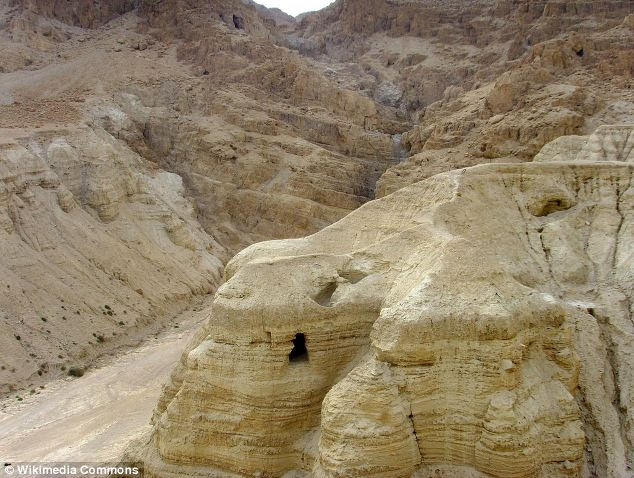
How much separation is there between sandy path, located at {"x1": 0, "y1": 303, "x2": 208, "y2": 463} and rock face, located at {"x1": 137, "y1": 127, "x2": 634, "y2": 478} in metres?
5.13

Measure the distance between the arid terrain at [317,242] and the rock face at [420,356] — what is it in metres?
0.05

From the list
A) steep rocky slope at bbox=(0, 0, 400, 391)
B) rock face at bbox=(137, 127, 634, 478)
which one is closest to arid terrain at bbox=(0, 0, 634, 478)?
rock face at bbox=(137, 127, 634, 478)

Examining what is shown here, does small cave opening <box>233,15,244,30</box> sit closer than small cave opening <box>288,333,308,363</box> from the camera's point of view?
No

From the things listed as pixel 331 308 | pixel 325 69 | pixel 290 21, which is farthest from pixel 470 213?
pixel 290 21

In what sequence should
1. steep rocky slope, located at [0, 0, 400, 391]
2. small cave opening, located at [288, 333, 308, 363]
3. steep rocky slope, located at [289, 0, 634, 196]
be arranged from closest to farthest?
small cave opening, located at [288, 333, 308, 363] → steep rocky slope, located at [0, 0, 400, 391] → steep rocky slope, located at [289, 0, 634, 196]

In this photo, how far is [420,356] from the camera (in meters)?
11.1

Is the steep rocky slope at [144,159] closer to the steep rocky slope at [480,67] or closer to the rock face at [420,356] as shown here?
the steep rocky slope at [480,67]

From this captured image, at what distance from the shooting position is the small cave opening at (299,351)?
12.8m

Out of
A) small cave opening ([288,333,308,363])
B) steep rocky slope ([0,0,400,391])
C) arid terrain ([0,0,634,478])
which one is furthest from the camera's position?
steep rocky slope ([0,0,400,391])

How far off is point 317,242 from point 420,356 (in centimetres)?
514

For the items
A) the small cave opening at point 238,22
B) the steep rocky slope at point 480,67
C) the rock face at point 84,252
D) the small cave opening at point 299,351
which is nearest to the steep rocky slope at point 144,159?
the rock face at point 84,252

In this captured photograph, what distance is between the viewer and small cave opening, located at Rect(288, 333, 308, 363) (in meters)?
12.8

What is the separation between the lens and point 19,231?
97.6 feet

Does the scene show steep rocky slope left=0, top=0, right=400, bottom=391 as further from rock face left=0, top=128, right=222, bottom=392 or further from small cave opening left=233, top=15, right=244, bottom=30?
small cave opening left=233, top=15, right=244, bottom=30
